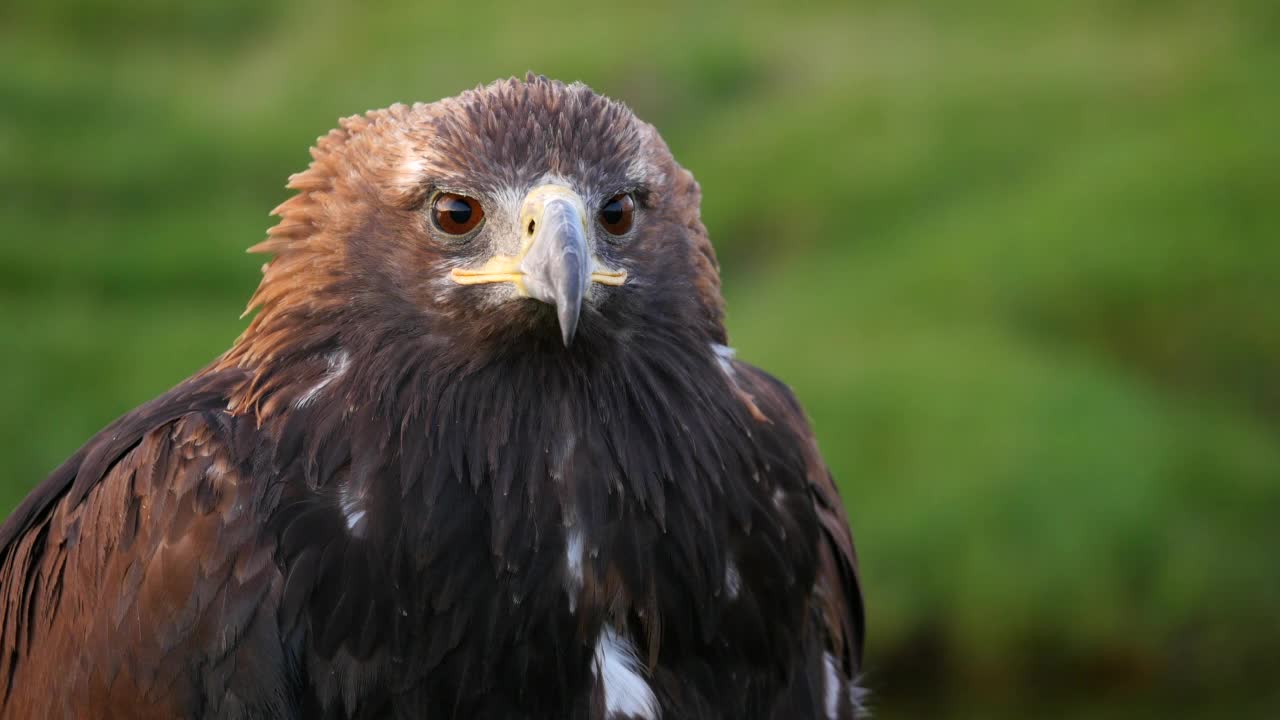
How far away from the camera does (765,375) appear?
466 cm

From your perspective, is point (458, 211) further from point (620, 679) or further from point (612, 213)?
point (620, 679)

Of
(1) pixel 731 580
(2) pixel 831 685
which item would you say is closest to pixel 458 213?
(1) pixel 731 580

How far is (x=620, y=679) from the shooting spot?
4012mm

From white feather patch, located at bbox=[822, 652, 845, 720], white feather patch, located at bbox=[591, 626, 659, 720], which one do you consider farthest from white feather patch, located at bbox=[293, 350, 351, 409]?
white feather patch, located at bbox=[822, 652, 845, 720]

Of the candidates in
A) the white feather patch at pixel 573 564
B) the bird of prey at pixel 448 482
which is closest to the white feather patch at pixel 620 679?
the bird of prey at pixel 448 482

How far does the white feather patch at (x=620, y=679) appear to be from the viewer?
4.00 meters

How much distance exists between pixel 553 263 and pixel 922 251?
9854mm

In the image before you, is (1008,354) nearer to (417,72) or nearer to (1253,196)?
(1253,196)

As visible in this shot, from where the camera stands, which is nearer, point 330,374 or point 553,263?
point 553,263

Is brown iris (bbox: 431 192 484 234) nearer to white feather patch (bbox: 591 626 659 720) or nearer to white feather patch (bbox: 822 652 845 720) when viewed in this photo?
white feather patch (bbox: 591 626 659 720)

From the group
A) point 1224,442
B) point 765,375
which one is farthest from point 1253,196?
point 765,375

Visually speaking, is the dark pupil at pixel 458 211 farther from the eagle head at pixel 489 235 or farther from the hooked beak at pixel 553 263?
the hooked beak at pixel 553 263

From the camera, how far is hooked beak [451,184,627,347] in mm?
3611

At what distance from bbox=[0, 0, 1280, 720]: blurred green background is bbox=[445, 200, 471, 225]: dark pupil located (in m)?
6.99
